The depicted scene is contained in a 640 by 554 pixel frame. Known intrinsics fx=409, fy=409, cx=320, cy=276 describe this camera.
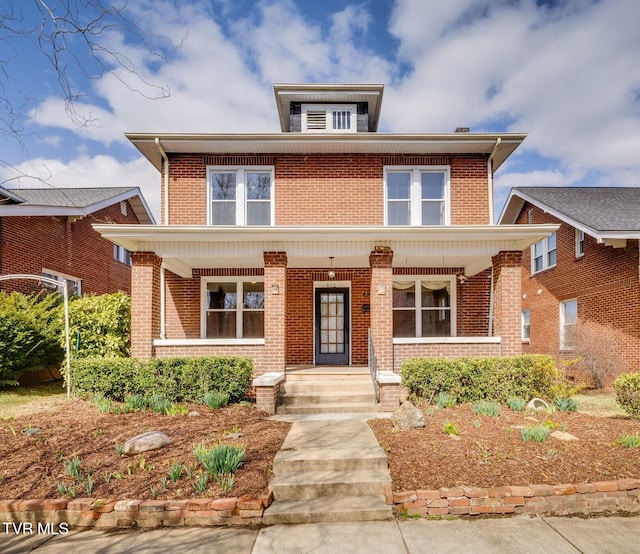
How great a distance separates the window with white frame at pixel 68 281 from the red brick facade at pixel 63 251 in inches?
4.1

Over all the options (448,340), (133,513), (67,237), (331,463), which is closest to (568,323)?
(448,340)

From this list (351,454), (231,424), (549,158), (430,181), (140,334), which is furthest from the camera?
(549,158)

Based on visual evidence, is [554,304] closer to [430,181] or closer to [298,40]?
[430,181]

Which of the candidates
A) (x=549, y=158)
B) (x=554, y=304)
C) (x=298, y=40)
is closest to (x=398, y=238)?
(x=298, y=40)

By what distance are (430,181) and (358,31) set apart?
480 cm

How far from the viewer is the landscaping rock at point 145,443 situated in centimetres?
521

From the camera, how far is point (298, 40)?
209 inches

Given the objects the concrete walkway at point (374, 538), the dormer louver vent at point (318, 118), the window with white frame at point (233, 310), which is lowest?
the concrete walkway at point (374, 538)

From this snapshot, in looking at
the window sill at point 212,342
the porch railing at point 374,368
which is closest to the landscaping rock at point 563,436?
the porch railing at point 374,368

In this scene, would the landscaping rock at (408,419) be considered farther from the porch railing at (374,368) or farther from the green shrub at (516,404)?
the green shrub at (516,404)

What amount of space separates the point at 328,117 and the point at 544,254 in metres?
10.3

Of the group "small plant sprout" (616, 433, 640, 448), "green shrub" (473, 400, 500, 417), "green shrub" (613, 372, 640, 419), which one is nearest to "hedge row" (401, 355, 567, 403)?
"green shrub" (473, 400, 500, 417)

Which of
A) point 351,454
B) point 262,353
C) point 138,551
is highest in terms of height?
point 262,353

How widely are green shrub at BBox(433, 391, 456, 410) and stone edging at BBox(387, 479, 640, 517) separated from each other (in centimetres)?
321
